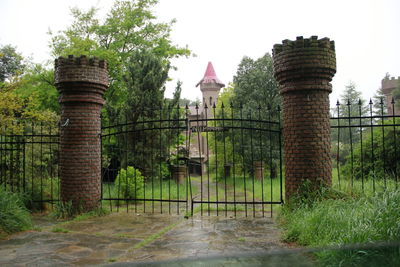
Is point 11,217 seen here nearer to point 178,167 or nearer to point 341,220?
point 178,167

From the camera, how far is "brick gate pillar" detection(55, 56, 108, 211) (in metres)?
6.89

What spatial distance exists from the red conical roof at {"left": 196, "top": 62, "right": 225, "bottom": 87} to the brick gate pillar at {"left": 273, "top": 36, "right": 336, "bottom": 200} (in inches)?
1393

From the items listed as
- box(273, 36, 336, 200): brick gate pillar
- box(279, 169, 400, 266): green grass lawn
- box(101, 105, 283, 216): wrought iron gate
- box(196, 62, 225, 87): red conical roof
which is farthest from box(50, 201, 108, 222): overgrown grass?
box(196, 62, 225, 87): red conical roof

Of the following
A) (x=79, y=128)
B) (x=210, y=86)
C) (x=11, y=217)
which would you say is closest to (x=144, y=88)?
(x=79, y=128)

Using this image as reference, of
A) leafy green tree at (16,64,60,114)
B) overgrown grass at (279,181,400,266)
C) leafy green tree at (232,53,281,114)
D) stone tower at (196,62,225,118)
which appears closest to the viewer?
overgrown grass at (279,181,400,266)

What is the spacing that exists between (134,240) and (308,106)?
3829 mm

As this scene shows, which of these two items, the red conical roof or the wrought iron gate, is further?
the red conical roof

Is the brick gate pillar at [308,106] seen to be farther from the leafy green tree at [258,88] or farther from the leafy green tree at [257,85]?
the leafy green tree at [257,85]

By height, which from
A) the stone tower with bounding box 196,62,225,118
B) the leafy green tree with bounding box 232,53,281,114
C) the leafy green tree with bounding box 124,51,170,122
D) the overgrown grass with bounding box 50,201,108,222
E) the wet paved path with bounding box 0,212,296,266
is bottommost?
the wet paved path with bounding box 0,212,296,266

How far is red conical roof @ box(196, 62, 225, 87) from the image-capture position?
41.3 meters

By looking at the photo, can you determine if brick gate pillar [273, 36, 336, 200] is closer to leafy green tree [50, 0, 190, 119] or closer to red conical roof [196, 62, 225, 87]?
leafy green tree [50, 0, 190, 119]

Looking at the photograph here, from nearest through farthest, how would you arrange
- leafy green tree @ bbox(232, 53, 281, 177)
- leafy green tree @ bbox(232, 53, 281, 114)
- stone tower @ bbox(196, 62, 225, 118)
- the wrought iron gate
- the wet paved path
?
the wet paved path → the wrought iron gate → leafy green tree @ bbox(232, 53, 281, 177) → leafy green tree @ bbox(232, 53, 281, 114) → stone tower @ bbox(196, 62, 225, 118)

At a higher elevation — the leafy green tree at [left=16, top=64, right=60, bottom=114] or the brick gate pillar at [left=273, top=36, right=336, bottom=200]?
the leafy green tree at [left=16, top=64, right=60, bottom=114]

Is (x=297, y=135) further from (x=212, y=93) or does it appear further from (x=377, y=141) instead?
(x=212, y=93)
